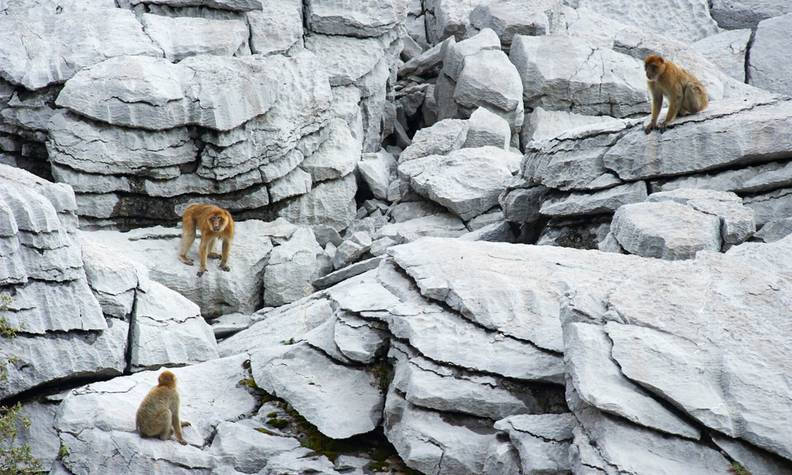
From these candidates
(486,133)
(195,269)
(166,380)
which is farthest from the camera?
(486,133)

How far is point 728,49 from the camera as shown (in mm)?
24141

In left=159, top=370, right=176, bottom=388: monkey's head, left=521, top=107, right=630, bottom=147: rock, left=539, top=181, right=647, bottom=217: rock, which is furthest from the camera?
left=521, top=107, right=630, bottom=147: rock

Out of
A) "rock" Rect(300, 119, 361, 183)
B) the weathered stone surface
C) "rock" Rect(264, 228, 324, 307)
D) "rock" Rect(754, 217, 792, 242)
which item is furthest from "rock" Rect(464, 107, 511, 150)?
the weathered stone surface

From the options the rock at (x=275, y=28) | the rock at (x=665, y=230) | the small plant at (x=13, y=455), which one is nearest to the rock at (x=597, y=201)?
the rock at (x=665, y=230)

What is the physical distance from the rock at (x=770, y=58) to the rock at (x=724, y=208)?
11981 millimetres

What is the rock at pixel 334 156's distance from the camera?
58.7 ft

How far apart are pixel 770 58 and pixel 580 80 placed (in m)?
5.82

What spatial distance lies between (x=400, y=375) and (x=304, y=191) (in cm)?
962

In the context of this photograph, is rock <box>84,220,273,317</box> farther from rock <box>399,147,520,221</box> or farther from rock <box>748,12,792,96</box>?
rock <box>748,12,792,96</box>

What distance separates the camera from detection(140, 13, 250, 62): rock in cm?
1695

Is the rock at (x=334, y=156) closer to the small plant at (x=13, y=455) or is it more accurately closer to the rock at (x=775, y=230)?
the rock at (x=775, y=230)

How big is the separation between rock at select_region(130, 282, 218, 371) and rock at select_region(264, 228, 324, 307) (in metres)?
3.08

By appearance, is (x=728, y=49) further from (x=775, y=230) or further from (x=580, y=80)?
(x=775, y=230)

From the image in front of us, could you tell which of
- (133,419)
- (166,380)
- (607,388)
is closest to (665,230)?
(607,388)
